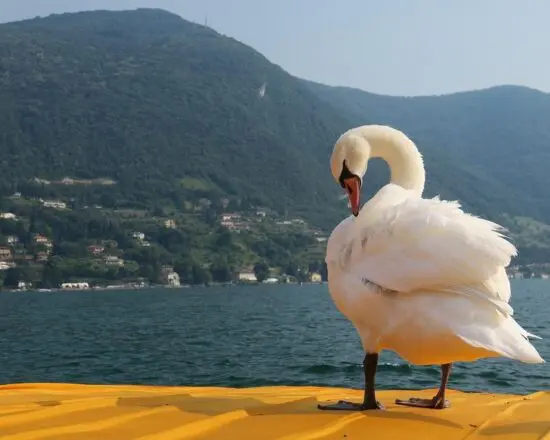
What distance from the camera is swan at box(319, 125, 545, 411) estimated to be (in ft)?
14.4

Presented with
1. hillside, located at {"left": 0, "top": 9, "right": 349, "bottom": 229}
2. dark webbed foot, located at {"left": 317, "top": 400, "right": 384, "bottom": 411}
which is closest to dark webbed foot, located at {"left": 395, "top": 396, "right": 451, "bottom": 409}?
dark webbed foot, located at {"left": 317, "top": 400, "right": 384, "bottom": 411}

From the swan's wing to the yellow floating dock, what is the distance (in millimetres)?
689

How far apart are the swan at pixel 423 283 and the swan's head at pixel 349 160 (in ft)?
0.92

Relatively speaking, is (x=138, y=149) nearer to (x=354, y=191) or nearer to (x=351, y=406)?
(x=354, y=191)

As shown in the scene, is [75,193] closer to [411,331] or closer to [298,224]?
[298,224]

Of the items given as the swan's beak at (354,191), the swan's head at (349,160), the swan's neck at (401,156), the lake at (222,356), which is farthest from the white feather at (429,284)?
the lake at (222,356)

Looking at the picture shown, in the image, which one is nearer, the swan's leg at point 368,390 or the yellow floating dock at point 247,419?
the yellow floating dock at point 247,419

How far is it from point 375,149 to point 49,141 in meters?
177

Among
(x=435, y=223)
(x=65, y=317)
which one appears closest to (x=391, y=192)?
(x=435, y=223)

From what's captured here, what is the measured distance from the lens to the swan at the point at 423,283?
4391mm

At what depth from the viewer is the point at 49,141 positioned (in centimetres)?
17500

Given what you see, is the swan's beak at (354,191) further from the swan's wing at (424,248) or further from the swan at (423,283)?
the swan's wing at (424,248)

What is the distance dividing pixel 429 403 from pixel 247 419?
48.7 inches

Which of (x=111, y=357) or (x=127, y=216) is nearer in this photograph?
(x=111, y=357)
